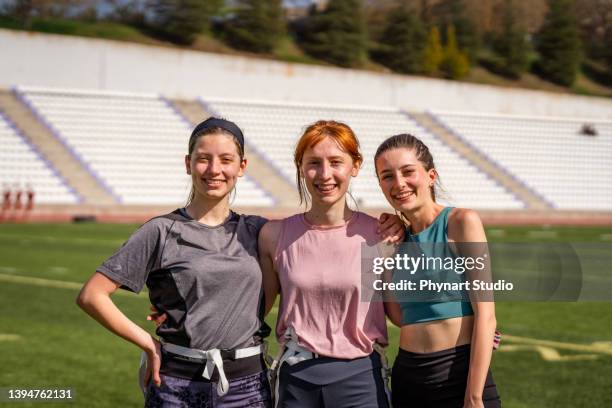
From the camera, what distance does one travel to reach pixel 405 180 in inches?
115

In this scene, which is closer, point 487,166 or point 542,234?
point 542,234

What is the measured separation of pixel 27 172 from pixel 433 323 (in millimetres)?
23978

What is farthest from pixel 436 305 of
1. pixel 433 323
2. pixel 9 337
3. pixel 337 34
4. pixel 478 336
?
pixel 337 34

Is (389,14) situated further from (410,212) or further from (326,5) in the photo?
(410,212)

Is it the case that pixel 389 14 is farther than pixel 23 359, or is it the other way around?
pixel 389 14

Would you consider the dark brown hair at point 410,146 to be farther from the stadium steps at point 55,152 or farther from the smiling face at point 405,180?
the stadium steps at point 55,152

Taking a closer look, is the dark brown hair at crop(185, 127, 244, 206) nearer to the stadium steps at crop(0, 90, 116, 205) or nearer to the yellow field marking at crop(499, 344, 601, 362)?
the yellow field marking at crop(499, 344, 601, 362)

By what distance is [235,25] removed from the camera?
41031mm

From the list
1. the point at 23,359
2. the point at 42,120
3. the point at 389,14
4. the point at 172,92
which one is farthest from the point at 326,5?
the point at 23,359

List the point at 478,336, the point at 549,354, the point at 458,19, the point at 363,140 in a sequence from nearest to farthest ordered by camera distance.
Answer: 1. the point at 478,336
2. the point at 549,354
3. the point at 363,140
4. the point at 458,19

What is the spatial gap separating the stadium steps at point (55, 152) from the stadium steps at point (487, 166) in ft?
45.7

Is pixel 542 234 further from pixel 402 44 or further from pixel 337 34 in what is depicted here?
pixel 402 44

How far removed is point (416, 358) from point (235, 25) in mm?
39371

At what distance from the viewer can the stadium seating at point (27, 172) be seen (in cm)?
2458
